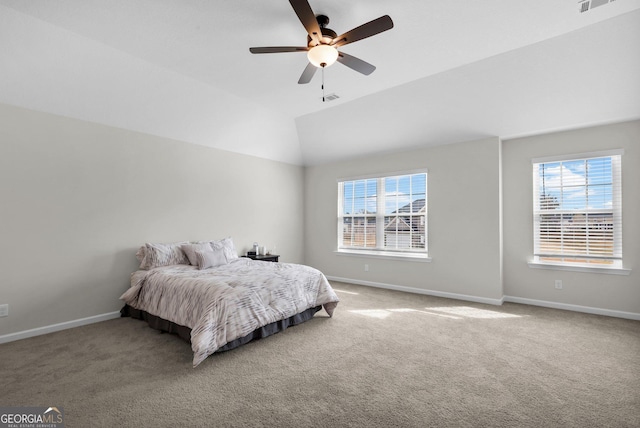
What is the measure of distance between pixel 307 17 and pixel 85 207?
3456mm

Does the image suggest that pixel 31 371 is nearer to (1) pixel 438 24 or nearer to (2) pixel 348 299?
(2) pixel 348 299

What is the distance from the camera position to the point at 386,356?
285cm

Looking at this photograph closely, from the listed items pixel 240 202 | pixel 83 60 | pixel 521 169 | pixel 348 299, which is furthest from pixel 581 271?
pixel 83 60

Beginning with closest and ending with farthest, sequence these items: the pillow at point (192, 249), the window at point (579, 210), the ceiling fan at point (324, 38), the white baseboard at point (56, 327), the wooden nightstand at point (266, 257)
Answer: the ceiling fan at point (324, 38)
the white baseboard at point (56, 327)
the window at point (579, 210)
the pillow at point (192, 249)
the wooden nightstand at point (266, 257)

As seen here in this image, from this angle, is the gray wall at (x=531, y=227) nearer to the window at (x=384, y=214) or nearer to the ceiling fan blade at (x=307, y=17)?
the window at (x=384, y=214)

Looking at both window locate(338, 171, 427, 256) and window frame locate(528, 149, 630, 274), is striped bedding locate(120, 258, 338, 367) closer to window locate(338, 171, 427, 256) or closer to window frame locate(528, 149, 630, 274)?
window locate(338, 171, 427, 256)

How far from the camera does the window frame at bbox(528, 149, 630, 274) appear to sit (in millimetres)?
4023

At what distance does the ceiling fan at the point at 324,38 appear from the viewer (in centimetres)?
222

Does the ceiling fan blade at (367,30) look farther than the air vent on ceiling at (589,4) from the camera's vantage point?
No

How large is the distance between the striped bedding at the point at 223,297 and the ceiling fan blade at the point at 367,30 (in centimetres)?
247

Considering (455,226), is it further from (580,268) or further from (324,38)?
(324,38)

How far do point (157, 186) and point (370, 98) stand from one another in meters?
3.43

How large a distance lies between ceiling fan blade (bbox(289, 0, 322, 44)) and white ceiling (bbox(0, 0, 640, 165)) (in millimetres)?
365
